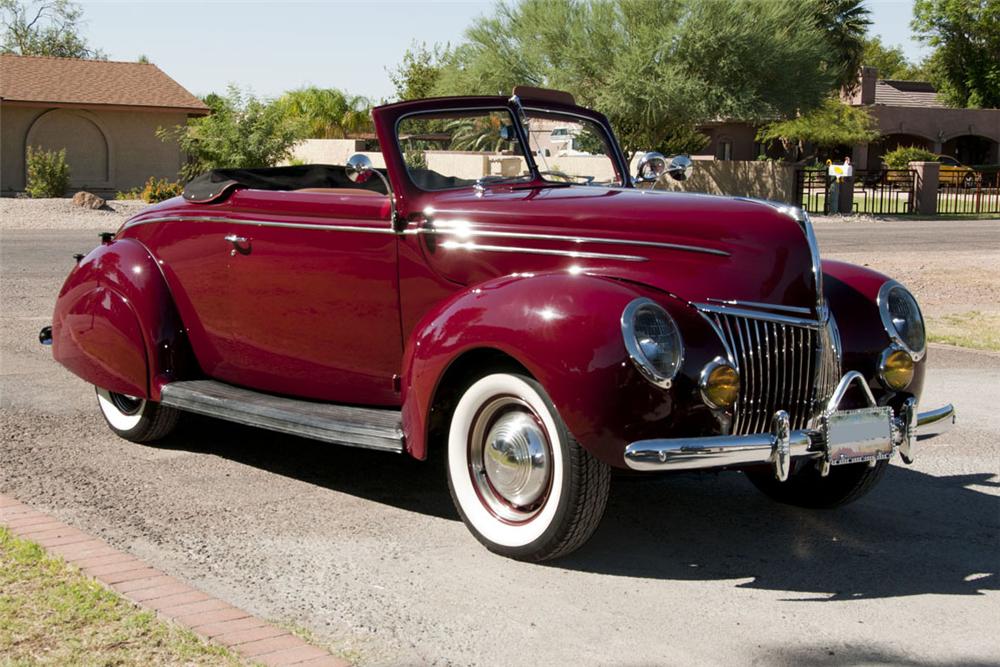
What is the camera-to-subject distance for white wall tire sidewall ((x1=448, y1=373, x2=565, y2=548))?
4.56 metres

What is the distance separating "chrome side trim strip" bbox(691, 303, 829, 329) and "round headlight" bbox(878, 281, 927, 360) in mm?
474

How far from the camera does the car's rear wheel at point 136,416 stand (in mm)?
6625

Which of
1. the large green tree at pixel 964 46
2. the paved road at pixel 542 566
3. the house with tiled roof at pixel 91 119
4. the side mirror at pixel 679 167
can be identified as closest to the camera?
the paved road at pixel 542 566

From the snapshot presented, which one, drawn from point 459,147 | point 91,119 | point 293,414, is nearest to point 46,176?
point 91,119

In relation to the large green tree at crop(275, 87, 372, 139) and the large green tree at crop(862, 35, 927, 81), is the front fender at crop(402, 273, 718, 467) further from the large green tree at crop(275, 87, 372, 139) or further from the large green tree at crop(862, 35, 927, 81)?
the large green tree at crop(862, 35, 927, 81)

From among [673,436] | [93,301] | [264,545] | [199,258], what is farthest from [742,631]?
[93,301]

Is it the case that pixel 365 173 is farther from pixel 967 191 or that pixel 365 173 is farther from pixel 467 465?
pixel 967 191

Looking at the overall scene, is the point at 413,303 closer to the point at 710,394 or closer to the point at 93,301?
the point at 710,394

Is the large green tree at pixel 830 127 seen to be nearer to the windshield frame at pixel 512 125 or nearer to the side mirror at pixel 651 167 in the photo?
the side mirror at pixel 651 167

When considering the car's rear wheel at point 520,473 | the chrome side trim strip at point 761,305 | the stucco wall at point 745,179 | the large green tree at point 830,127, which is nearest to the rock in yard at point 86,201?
the stucco wall at point 745,179

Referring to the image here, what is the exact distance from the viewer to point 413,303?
540 centimetres

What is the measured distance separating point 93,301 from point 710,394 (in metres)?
3.73

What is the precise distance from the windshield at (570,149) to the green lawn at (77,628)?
3.06 metres

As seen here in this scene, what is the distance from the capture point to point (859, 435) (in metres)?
4.64
